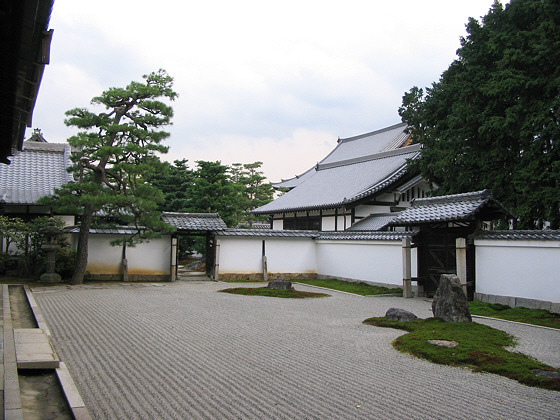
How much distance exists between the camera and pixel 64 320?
1006 cm

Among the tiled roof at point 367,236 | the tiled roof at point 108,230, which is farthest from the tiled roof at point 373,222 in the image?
the tiled roof at point 108,230

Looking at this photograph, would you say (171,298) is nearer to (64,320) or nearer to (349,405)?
(64,320)

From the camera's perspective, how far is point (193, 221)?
21812mm

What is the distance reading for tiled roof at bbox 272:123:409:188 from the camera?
102ft

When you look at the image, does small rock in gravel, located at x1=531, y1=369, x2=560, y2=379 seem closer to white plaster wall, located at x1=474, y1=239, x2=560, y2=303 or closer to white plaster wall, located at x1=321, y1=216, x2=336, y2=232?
white plaster wall, located at x1=474, y1=239, x2=560, y2=303

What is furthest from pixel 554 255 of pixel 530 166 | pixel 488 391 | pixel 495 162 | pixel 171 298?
pixel 171 298

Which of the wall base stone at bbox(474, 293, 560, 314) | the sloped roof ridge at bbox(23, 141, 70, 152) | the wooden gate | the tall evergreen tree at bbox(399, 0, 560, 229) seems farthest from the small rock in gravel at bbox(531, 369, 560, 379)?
the sloped roof ridge at bbox(23, 141, 70, 152)

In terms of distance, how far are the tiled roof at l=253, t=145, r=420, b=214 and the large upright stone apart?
13817 mm

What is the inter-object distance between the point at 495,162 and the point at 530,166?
6.38 ft

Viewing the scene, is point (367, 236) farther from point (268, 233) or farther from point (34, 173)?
point (34, 173)

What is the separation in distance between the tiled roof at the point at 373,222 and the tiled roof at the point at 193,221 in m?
6.98

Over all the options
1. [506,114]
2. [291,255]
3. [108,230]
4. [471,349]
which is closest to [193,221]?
[108,230]

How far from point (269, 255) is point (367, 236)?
5396mm

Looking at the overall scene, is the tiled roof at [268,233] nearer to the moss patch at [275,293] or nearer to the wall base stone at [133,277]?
the wall base stone at [133,277]
